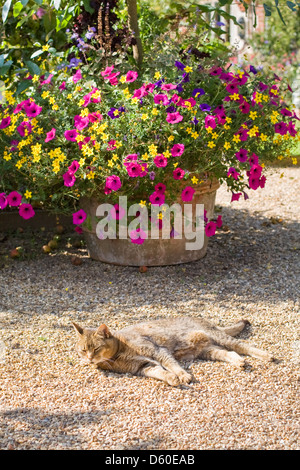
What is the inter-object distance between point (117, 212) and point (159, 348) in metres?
1.36

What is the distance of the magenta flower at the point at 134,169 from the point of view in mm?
4062

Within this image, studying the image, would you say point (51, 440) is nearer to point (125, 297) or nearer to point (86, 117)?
point (125, 297)

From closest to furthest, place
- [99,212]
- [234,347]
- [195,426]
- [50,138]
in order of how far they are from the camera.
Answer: [195,426]
[234,347]
[50,138]
[99,212]

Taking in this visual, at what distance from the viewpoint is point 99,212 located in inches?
180

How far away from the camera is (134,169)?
4066mm

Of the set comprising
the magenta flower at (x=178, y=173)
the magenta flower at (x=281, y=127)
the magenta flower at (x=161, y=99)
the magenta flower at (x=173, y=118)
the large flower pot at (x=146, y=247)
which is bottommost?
the large flower pot at (x=146, y=247)

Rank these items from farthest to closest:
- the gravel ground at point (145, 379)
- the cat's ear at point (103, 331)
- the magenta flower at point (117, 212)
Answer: the magenta flower at point (117, 212) → the cat's ear at point (103, 331) → the gravel ground at point (145, 379)

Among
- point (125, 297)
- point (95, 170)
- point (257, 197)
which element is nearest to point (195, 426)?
point (125, 297)

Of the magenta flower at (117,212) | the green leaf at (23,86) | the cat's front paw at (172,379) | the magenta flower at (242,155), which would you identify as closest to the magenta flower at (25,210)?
the magenta flower at (117,212)

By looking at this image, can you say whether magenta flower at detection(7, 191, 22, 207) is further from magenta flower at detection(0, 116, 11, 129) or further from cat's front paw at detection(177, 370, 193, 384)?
cat's front paw at detection(177, 370, 193, 384)

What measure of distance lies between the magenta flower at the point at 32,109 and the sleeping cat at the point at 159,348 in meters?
1.81

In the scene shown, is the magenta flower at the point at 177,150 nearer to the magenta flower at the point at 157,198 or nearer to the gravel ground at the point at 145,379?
the magenta flower at the point at 157,198
